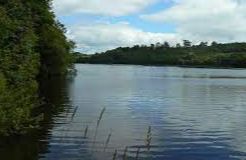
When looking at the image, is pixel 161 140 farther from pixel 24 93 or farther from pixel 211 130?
pixel 24 93

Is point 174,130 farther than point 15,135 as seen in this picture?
Yes

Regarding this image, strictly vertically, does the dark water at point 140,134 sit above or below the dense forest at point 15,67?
below

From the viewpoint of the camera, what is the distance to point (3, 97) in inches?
906

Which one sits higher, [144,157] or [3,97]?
[3,97]

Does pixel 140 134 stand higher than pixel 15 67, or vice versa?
pixel 15 67

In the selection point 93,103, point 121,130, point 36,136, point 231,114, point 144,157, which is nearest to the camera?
point 144,157

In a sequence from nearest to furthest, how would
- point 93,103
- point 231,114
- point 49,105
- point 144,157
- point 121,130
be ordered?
point 144,157 < point 121,130 < point 231,114 < point 49,105 < point 93,103

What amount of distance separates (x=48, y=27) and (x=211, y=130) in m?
57.4

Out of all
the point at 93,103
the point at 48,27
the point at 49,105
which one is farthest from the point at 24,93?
the point at 48,27

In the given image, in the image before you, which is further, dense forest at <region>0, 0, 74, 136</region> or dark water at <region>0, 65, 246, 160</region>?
dense forest at <region>0, 0, 74, 136</region>

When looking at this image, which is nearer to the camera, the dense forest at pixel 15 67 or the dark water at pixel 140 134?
the dark water at pixel 140 134

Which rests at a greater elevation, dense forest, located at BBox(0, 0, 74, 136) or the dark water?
dense forest, located at BBox(0, 0, 74, 136)

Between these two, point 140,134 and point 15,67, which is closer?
point 15,67

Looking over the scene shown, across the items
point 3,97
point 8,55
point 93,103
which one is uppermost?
point 8,55
